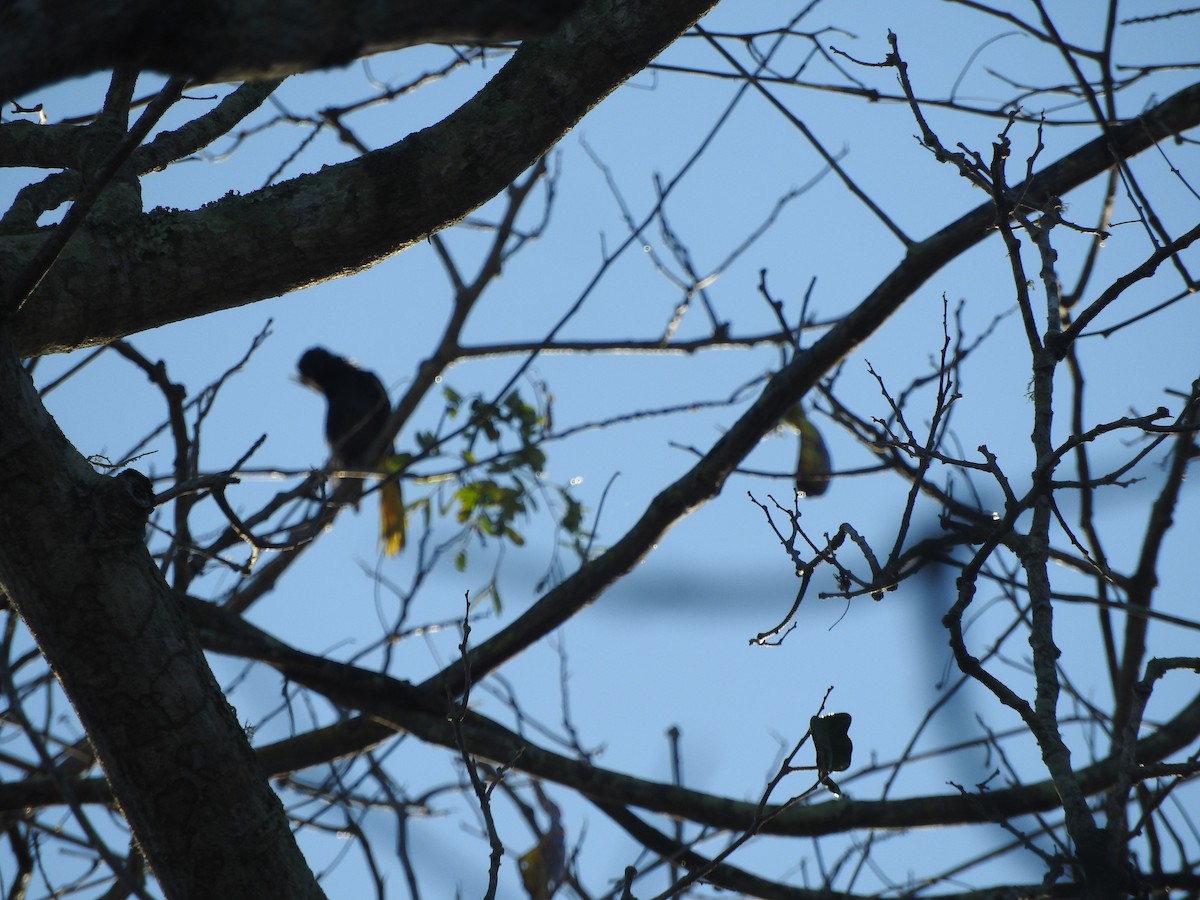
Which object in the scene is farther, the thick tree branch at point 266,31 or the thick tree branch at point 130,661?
the thick tree branch at point 130,661

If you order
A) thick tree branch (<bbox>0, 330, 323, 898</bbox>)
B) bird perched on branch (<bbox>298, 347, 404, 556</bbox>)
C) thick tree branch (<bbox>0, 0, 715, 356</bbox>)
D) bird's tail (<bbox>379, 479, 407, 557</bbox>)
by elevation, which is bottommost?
thick tree branch (<bbox>0, 330, 323, 898</bbox>)

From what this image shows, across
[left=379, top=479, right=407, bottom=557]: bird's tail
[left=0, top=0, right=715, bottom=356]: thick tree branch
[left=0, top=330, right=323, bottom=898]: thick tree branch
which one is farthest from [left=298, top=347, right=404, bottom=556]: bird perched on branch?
[left=0, top=330, right=323, bottom=898]: thick tree branch

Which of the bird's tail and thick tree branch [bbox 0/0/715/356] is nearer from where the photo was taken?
thick tree branch [bbox 0/0/715/356]

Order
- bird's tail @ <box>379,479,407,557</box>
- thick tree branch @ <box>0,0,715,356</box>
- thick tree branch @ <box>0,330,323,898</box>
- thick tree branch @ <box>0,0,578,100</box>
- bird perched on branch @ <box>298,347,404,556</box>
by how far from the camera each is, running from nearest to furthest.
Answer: thick tree branch @ <box>0,0,578,100</box> → thick tree branch @ <box>0,330,323,898</box> → thick tree branch @ <box>0,0,715,356</box> → bird's tail @ <box>379,479,407,557</box> → bird perched on branch @ <box>298,347,404,556</box>

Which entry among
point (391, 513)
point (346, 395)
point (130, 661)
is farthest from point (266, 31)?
point (346, 395)

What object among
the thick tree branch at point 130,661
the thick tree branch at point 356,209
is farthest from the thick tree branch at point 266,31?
the thick tree branch at point 356,209

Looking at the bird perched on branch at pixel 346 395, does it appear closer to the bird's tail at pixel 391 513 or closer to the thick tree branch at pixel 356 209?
the bird's tail at pixel 391 513

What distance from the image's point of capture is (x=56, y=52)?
758 millimetres

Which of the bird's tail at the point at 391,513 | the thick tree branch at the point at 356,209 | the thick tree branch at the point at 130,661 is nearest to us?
the thick tree branch at the point at 130,661

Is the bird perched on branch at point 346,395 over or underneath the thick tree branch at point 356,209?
over

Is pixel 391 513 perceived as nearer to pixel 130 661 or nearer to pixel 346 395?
pixel 346 395

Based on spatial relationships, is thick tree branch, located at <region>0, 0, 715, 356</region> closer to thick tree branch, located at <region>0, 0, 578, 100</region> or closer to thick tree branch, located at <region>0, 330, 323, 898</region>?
thick tree branch, located at <region>0, 330, 323, 898</region>

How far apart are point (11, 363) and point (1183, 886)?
2177 millimetres

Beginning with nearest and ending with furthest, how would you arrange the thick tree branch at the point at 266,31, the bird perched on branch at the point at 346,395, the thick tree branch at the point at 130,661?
the thick tree branch at the point at 266,31 → the thick tree branch at the point at 130,661 → the bird perched on branch at the point at 346,395
